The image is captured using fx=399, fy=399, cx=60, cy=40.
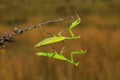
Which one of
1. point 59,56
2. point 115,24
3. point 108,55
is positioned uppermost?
point 115,24

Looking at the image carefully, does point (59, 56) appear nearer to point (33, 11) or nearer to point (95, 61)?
point (95, 61)

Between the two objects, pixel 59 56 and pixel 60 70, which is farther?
pixel 60 70

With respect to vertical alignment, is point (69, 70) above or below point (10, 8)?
below

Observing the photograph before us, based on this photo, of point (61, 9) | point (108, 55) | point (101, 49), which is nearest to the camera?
point (108, 55)

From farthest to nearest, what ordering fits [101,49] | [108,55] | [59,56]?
[101,49]
[108,55]
[59,56]

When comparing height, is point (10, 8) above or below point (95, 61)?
above

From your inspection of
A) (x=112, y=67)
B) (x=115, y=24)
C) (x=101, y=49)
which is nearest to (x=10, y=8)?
(x=115, y=24)

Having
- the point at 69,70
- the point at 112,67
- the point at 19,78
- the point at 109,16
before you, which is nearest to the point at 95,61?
the point at 112,67

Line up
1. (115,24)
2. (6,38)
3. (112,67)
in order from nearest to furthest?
(6,38) < (112,67) < (115,24)

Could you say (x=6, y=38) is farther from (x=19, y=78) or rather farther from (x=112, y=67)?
(x=112, y=67)
